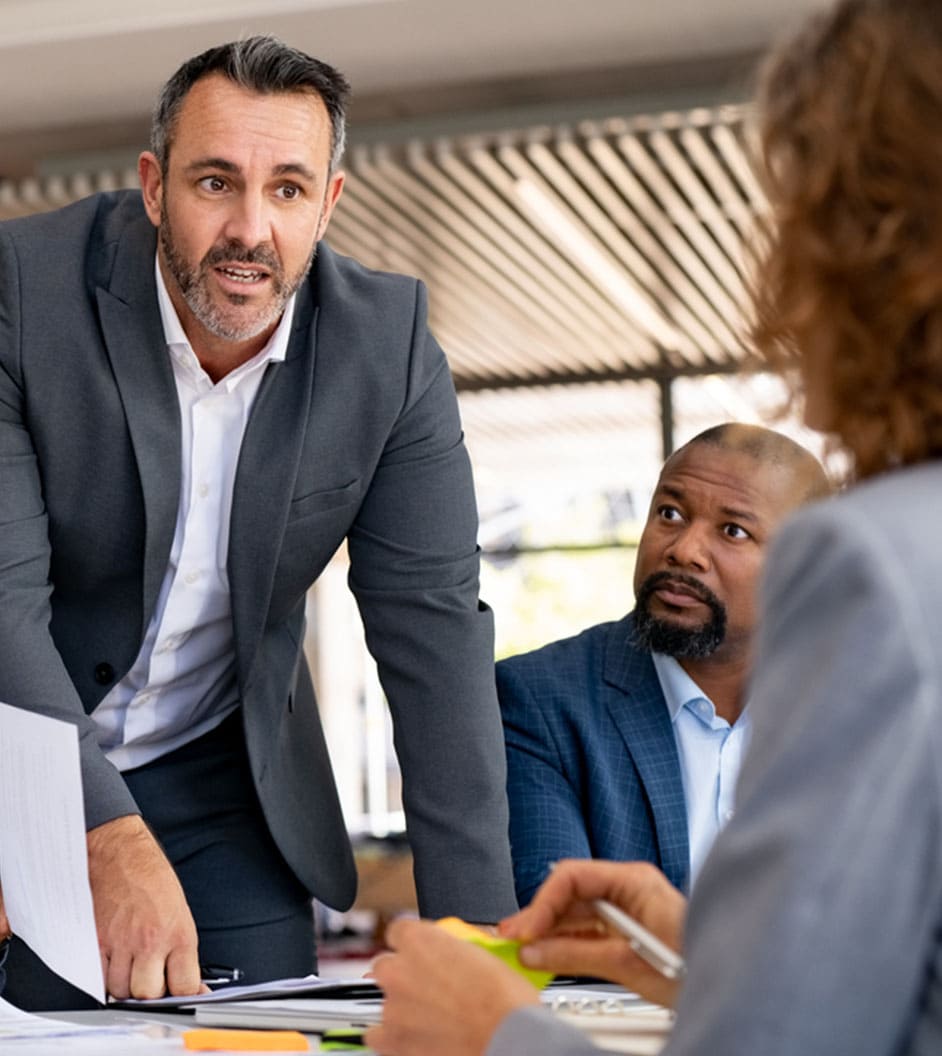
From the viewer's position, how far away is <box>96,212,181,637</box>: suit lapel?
206 centimetres

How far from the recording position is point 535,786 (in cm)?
246

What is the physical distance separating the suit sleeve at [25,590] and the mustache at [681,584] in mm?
1041

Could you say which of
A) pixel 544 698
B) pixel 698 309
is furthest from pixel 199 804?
pixel 698 309

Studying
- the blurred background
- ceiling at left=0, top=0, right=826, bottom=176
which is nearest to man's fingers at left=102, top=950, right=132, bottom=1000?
the blurred background

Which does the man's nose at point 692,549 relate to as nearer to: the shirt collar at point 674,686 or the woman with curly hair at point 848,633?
the shirt collar at point 674,686

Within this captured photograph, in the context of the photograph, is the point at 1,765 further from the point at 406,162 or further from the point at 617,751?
the point at 406,162

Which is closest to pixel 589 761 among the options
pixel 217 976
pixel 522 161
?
pixel 217 976

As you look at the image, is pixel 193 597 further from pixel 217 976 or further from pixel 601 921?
pixel 601 921

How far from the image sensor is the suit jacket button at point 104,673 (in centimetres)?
210

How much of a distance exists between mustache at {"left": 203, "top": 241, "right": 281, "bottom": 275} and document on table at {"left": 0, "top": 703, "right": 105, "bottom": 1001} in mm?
773

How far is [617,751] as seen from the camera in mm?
2477

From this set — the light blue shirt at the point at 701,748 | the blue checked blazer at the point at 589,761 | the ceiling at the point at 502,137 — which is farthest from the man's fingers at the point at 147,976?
the ceiling at the point at 502,137

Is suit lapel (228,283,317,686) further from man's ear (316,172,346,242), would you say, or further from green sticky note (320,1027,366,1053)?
green sticky note (320,1027,366,1053)

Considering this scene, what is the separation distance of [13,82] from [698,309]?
148 inches
